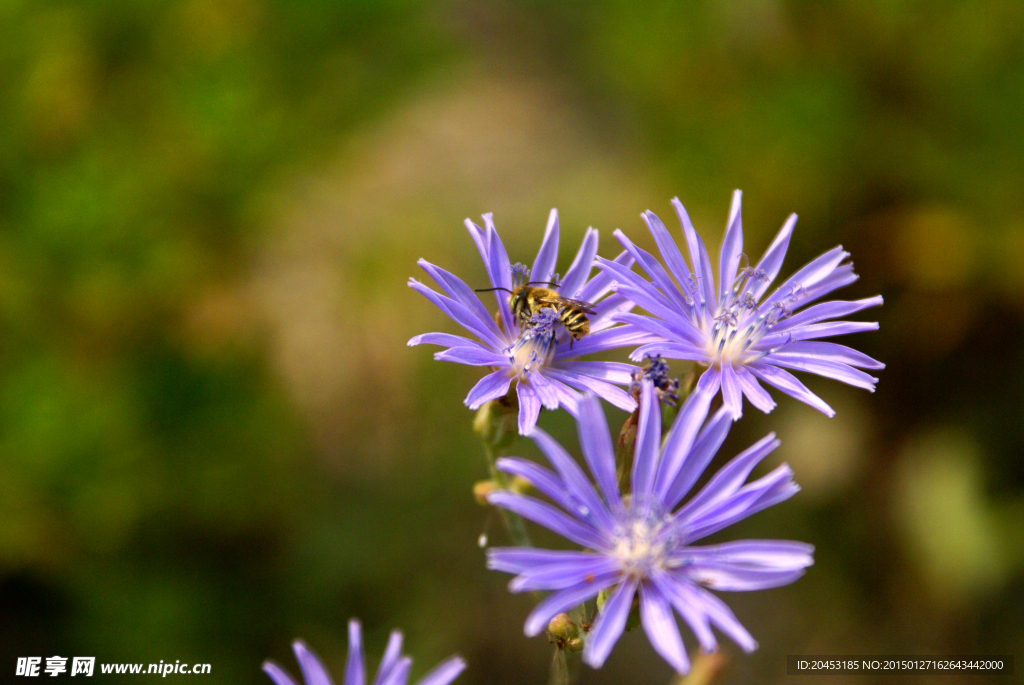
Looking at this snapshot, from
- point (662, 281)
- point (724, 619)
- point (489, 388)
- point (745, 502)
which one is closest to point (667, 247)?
point (662, 281)

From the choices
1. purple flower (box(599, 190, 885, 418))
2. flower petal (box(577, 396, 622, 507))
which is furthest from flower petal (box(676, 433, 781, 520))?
purple flower (box(599, 190, 885, 418))

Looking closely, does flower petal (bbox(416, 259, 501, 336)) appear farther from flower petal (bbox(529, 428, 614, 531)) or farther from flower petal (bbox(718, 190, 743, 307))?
flower petal (bbox(718, 190, 743, 307))

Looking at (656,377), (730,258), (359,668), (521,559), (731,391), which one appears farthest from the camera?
(730,258)

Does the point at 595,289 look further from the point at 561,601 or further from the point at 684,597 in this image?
the point at 561,601

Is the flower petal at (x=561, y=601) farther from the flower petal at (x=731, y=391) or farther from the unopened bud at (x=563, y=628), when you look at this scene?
the flower petal at (x=731, y=391)

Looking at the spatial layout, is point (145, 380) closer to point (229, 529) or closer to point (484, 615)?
point (229, 529)

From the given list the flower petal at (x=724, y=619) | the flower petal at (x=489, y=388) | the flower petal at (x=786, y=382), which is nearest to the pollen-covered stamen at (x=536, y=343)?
the flower petal at (x=489, y=388)

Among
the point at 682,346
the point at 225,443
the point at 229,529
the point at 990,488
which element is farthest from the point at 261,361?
the point at 990,488
